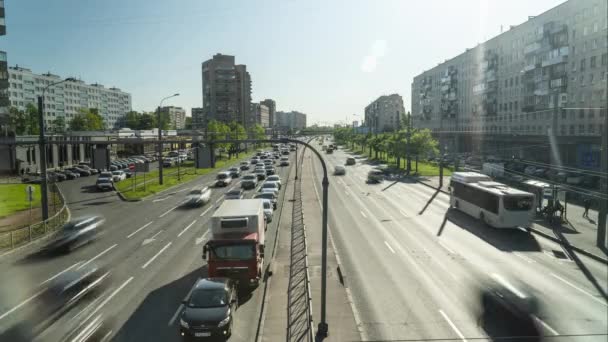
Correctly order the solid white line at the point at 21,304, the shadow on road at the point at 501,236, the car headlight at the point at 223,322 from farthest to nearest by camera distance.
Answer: the shadow on road at the point at 501,236, the solid white line at the point at 21,304, the car headlight at the point at 223,322

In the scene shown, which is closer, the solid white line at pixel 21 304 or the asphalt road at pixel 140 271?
the asphalt road at pixel 140 271

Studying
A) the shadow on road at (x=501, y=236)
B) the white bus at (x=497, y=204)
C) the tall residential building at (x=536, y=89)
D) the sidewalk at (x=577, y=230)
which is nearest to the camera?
the sidewalk at (x=577, y=230)

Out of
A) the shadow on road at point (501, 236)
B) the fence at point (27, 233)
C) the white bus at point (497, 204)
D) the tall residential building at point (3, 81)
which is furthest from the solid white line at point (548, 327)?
the tall residential building at point (3, 81)

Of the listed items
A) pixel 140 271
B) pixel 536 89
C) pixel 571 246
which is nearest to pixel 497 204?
pixel 571 246

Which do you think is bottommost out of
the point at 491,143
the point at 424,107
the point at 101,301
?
the point at 101,301

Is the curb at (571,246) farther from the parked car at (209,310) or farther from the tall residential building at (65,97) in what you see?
the tall residential building at (65,97)

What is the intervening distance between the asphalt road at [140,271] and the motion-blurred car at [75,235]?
496mm

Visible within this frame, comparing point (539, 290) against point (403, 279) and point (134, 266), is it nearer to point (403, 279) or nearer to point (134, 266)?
point (403, 279)

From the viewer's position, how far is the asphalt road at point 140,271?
47.0 ft

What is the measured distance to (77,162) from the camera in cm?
8150

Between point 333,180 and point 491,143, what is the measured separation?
128 ft

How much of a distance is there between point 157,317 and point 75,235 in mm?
12756

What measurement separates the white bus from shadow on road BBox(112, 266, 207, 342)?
19889 millimetres

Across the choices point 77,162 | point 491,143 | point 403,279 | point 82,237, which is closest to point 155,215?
point 82,237
